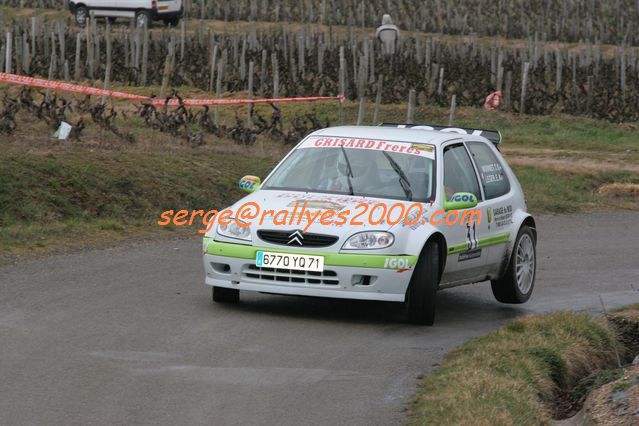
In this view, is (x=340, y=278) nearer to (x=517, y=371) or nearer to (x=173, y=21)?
(x=517, y=371)

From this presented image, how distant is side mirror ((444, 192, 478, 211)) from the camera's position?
466 inches

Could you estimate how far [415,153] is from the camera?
12344 mm

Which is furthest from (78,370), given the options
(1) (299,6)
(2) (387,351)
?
(1) (299,6)

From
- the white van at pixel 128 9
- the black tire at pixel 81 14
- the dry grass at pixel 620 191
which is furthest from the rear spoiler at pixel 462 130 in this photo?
the black tire at pixel 81 14

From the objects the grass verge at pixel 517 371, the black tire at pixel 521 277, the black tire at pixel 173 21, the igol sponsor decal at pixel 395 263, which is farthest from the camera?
the black tire at pixel 173 21

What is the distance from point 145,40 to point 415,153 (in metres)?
24.3

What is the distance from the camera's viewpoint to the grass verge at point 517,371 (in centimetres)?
787

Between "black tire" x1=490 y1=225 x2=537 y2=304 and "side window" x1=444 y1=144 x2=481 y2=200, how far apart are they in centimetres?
75

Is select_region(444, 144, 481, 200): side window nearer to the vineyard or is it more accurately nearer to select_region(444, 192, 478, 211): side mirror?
select_region(444, 192, 478, 211): side mirror

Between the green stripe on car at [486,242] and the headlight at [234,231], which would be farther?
the green stripe on car at [486,242]

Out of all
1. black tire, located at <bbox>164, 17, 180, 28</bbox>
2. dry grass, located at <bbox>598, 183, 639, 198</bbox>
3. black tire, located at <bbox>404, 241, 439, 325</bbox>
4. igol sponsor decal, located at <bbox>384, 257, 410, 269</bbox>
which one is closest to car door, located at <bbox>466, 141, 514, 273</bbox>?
black tire, located at <bbox>404, 241, 439, 325</bbox>

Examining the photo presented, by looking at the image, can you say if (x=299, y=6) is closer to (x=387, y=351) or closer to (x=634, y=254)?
(x=634, y=254)

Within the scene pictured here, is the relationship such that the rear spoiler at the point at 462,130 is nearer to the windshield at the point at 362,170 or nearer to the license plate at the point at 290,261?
the windshield at the point at 362,170

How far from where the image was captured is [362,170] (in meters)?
12.2
